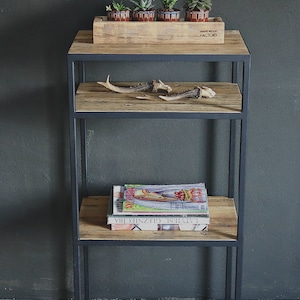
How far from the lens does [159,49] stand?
234 centimetres

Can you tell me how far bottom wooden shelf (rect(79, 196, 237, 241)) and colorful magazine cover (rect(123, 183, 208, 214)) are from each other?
0.25 ft

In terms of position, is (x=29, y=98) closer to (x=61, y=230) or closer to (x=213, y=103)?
(x=61, y=230)

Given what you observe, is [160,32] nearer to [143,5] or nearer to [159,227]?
[143,5]

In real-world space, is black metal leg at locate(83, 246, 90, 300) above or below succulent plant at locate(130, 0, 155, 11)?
below

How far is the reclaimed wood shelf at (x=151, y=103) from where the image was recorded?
2371 mm

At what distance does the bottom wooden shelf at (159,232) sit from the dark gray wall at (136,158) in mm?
175

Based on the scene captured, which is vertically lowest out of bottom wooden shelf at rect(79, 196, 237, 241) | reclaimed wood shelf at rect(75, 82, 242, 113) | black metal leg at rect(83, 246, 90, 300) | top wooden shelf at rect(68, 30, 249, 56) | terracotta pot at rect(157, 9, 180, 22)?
black metal leg at rect(83, 246, 90, 300)

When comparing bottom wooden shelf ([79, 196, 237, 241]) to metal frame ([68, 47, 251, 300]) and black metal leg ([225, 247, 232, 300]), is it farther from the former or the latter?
black metal leg ([225, 247, 232, 300])

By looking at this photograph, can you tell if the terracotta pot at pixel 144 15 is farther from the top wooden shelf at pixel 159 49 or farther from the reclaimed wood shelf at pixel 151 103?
the reclaimed wood shelf at pixel 151 103

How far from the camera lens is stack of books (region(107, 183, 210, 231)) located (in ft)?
8.49


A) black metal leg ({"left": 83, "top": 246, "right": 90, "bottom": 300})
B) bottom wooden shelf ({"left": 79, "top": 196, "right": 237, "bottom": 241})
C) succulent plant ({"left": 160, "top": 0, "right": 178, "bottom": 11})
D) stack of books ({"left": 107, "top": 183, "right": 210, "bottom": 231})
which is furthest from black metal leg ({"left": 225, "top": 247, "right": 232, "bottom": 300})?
succulent plant ({"left": 160, "top": 0, "right": 178, "bottom": 11})

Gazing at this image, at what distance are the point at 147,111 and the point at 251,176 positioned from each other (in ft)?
2.40

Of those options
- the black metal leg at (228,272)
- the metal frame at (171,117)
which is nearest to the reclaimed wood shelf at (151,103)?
the metal frame at (171,117)

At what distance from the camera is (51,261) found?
3068 millimetres
